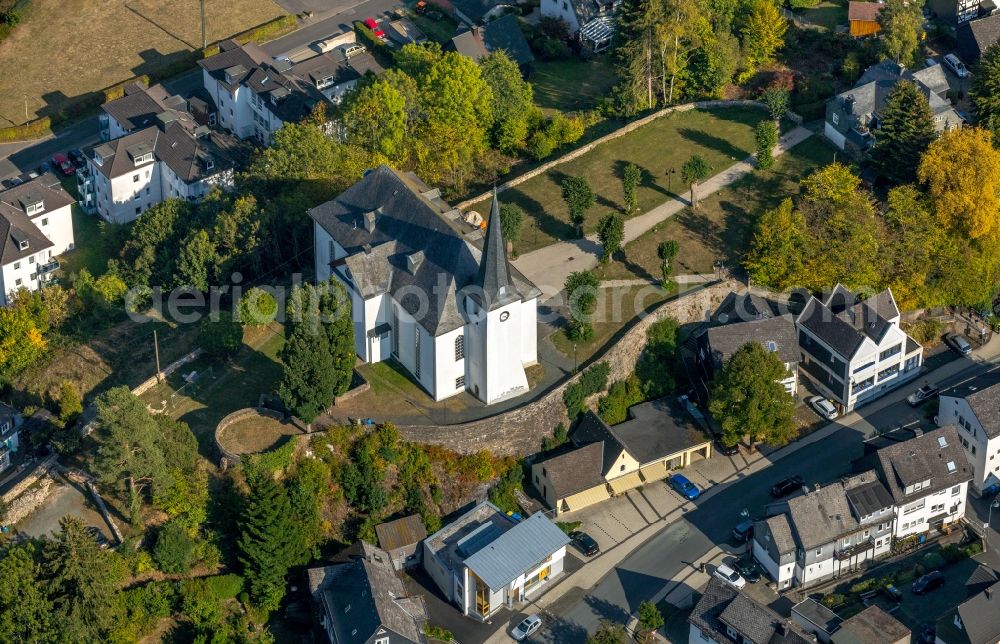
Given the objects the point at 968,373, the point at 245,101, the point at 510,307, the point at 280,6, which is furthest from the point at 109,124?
the point at 968,373

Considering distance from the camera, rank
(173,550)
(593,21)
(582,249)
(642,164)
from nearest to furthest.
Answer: (173,550) < (582,249) < (642,164) < (593,21)

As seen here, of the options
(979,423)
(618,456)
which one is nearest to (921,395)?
(979,423)

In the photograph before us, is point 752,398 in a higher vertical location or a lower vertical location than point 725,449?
higher

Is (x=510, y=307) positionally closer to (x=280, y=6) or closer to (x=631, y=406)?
(x=631, y=406)

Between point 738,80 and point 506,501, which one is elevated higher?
point 738,80

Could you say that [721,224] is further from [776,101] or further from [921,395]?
[921,395]

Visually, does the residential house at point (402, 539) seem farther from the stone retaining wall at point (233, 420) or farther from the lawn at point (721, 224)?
the lawn at point (721, 224)

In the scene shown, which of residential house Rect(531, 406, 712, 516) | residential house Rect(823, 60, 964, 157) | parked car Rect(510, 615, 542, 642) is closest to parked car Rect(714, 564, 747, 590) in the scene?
residential house Rect(531, 406, 712, 516)
